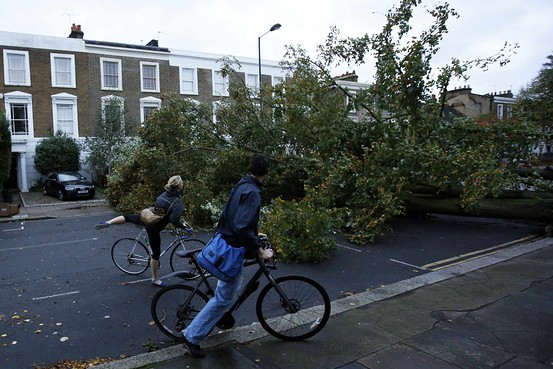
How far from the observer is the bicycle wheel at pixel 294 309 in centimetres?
414

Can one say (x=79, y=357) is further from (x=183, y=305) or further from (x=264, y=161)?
(x=264, y=161)

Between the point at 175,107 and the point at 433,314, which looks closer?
the point at 433,314

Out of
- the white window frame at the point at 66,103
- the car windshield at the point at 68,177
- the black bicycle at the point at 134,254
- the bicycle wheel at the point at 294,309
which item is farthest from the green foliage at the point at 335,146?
the white window frame at the point at 66,103

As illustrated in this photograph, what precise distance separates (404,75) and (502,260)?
4815 mm

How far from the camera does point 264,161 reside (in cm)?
369

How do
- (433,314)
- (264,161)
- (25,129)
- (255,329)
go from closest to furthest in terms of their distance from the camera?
1. (264,161)
2. (255,329)
3. (433,314)
4. (25,129)

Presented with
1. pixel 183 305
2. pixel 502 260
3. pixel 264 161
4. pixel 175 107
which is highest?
pixel 175 107

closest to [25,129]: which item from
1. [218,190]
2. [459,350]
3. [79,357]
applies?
[218,190]

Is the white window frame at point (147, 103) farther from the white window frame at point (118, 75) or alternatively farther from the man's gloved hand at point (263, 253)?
the man's gloved hand at point (263, 253)

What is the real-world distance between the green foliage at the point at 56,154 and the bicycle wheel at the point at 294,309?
82.8 feet

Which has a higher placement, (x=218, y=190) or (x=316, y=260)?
(x=218, y=190)

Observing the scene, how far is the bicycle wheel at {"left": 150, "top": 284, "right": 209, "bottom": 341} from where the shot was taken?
13.2 ft

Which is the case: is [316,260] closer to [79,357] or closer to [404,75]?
[79,357]

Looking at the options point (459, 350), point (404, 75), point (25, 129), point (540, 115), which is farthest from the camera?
point (25, 129)
